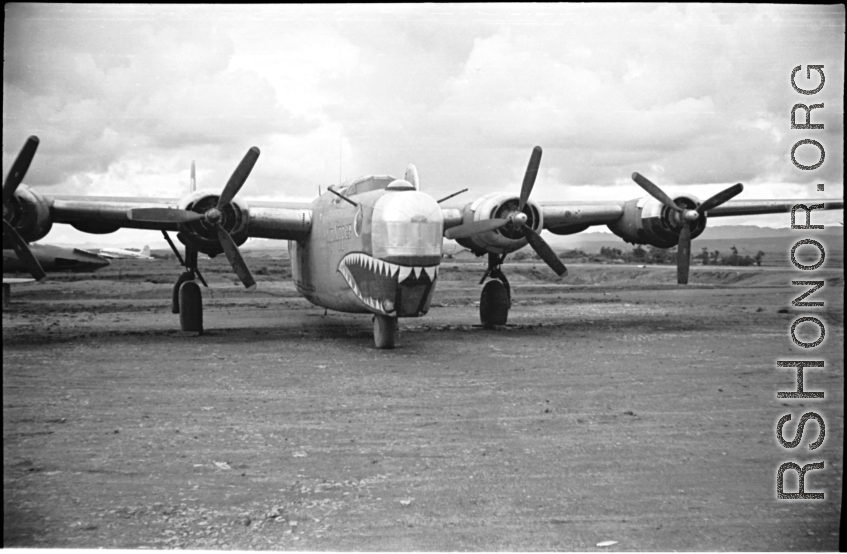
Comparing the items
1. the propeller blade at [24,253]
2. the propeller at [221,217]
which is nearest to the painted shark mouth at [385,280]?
the propeller at [221,217]

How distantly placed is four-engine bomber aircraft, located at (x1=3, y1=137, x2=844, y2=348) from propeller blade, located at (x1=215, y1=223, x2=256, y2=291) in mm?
22


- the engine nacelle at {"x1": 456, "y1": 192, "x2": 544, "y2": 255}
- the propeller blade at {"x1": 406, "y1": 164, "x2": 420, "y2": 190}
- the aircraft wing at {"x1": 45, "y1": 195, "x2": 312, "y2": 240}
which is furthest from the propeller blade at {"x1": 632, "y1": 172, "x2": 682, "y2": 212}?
the aircraft wing at {"x1": 45, "y1": 195, "x2": 312, "y2": 240}

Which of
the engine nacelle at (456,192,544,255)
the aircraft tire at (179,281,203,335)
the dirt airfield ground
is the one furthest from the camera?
the aircraft tire at (179,281,203,335)

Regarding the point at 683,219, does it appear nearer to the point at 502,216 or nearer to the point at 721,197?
the point at 721,197

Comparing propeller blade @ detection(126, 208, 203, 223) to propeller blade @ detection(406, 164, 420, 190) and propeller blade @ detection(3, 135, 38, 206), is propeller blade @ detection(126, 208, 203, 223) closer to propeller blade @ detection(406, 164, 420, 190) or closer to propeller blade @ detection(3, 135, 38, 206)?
propeller blade @ detection(406, 164, 420, 190)

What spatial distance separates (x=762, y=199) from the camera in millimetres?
8141

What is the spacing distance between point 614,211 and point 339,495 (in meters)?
13.8

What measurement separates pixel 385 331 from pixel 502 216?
411cm

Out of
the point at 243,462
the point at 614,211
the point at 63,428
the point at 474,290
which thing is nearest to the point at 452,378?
the point at 243,462

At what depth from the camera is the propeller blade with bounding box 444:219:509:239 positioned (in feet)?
47.7

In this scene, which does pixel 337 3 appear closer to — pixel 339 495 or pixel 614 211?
pixel 339 495

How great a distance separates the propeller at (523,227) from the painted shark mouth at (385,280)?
2.55 meters

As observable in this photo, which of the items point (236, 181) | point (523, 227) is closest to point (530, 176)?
point (523, 227)

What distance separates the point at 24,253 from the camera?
10.0 m
